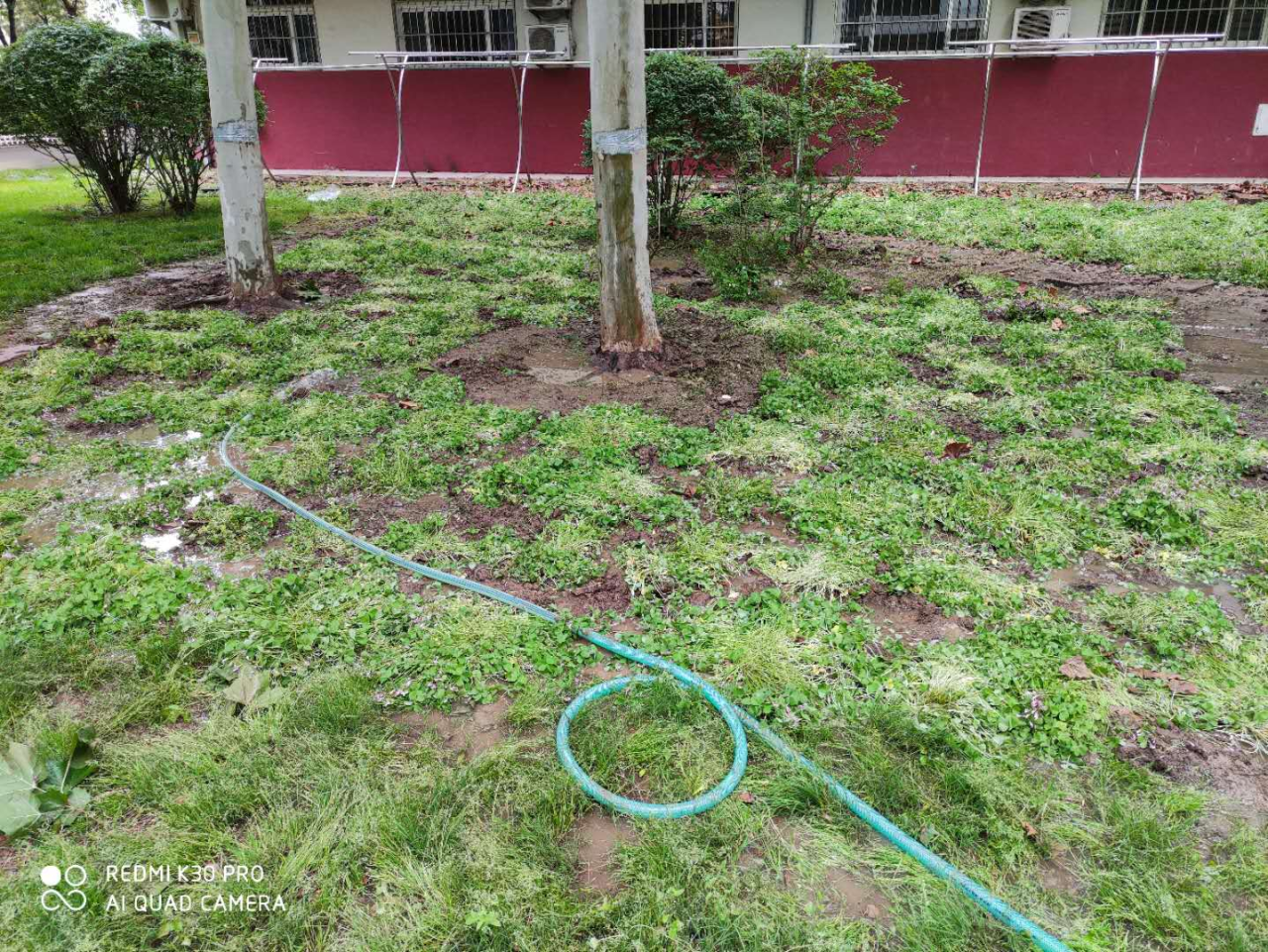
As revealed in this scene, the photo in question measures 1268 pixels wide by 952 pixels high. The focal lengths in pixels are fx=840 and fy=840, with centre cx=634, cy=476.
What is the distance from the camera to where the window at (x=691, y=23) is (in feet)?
43.5

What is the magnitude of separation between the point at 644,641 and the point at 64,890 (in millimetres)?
1669

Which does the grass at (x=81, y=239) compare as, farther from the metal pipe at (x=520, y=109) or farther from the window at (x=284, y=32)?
the window at (x=284, y=32)

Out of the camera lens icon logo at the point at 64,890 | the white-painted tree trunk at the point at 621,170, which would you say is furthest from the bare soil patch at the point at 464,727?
the white-painted tree trunk at the point at 621,170

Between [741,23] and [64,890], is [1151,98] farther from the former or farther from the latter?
[64,890]

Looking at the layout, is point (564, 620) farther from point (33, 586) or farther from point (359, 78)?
point (359, 78)

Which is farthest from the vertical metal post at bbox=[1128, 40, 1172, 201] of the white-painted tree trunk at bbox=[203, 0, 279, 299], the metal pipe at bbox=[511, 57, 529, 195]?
the white-painted tree trunk at bbox=[203, 0, 279, 299]

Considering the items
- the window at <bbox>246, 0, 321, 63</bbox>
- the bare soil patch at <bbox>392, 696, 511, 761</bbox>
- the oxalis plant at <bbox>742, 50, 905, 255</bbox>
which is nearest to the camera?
the bare soil patch at <bbox>392, 696, 511, 761</bbox>

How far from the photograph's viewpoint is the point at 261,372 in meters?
5.33

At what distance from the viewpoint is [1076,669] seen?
8.76ft

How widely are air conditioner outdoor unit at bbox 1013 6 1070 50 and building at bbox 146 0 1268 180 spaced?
2 centimetres

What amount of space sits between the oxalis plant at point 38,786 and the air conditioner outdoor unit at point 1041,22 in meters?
13.8

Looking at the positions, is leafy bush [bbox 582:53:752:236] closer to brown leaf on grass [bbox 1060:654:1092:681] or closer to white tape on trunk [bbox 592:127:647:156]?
white tape on trunk [bbox 592:127:647:156]

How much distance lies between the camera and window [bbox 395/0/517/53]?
14.3 m

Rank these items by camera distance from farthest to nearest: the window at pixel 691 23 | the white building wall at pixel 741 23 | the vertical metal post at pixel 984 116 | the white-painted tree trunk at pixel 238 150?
the window at pixel 691 23 → the white building wall at pixel 741 23 → the vertical metal post at pixel 984 116 → the white-painted tree trunk at pixel 238 150
